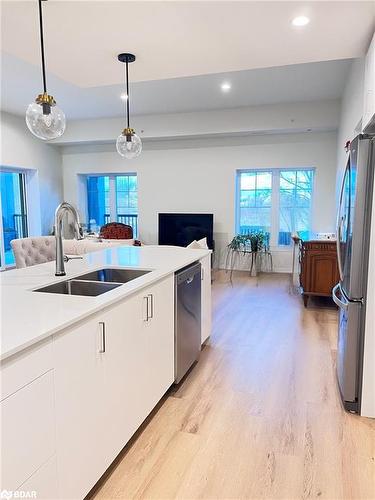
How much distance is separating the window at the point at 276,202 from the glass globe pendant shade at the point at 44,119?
5.08 m

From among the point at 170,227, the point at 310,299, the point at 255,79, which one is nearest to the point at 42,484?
the point at 310,299

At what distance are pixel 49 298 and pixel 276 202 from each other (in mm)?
5855

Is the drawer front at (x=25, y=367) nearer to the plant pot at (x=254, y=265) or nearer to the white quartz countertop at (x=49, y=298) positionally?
the white quartz countertop at (x=49, y=298)

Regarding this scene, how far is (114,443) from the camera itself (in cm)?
172

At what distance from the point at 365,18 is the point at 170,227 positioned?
17.3 ft

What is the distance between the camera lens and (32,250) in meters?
3.88

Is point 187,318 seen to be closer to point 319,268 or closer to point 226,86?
point 319,268

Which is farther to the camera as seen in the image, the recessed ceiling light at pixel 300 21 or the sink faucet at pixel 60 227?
the recessed ceiling light at pixel 300 21

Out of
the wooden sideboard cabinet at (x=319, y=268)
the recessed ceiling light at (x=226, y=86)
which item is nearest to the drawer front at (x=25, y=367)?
the wooden sideboard cabinet at (x=319, y=268)

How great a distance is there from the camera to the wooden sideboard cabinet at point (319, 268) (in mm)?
4441

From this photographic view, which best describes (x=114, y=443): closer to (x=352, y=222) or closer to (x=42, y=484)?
(x=42, y=484)

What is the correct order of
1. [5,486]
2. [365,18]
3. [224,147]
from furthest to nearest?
[224,147]
[365,18]
[5,486]

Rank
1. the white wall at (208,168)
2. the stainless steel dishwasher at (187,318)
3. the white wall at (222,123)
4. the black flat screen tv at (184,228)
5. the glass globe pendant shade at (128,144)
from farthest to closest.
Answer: the black flat screen tv at (184,228) → the white wall at (208,168) → the white wall at (222,123) → the glass globe pendant shade at (128,144) → the stainless steel dishwasher at (187,318)

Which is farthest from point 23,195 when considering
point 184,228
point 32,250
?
point 32,250
